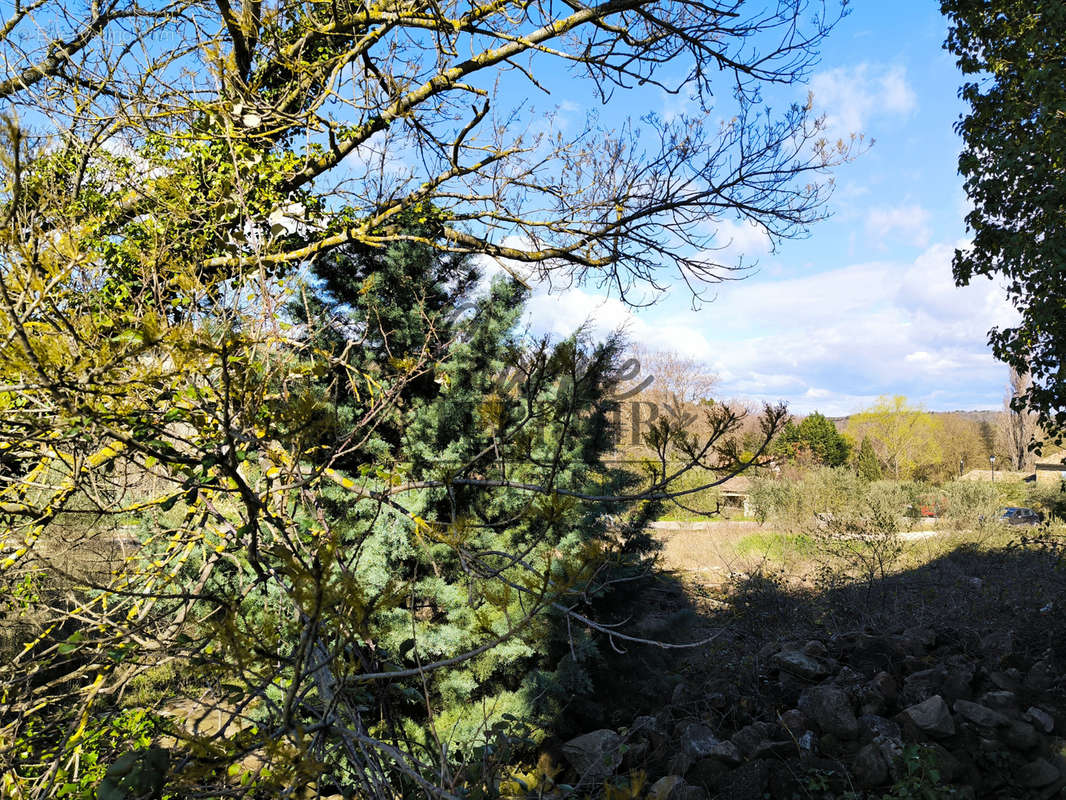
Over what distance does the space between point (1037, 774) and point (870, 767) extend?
915 mm

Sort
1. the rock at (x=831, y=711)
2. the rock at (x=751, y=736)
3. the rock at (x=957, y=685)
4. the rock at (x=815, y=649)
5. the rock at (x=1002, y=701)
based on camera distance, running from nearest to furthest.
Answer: the rock at (x=1002, y=701)
the rock at (x=831, y=711)
the rock at (x=751, y=736)
the rock at (x=957, y=685)
the rock at (x=815, y=649)

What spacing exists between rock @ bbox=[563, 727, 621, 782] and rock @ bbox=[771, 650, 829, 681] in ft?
5.62

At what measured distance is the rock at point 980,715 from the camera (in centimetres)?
378

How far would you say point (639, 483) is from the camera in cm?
714

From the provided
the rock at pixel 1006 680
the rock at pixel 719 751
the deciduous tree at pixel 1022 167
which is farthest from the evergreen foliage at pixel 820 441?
the rock at pixel 719 751

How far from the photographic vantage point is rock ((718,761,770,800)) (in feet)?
12.0

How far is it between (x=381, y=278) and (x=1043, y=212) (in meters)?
6.74

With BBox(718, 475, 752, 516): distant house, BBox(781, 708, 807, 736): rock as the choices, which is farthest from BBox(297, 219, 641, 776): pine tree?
BBox(718, 475, 752, 516): distant house

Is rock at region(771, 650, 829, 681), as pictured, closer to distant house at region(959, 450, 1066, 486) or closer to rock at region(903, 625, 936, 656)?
rock at region(903, 625, 936, 656)

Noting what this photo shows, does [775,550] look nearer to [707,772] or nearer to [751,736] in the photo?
[751,736]

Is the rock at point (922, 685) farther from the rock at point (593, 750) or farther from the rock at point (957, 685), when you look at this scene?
the rock at point (593, 750)

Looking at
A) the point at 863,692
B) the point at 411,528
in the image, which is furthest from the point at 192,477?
the point at 863,692

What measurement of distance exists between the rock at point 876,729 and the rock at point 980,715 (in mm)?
428

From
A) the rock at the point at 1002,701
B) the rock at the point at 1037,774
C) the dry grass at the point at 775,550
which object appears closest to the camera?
the rock at the point at 1037,774
